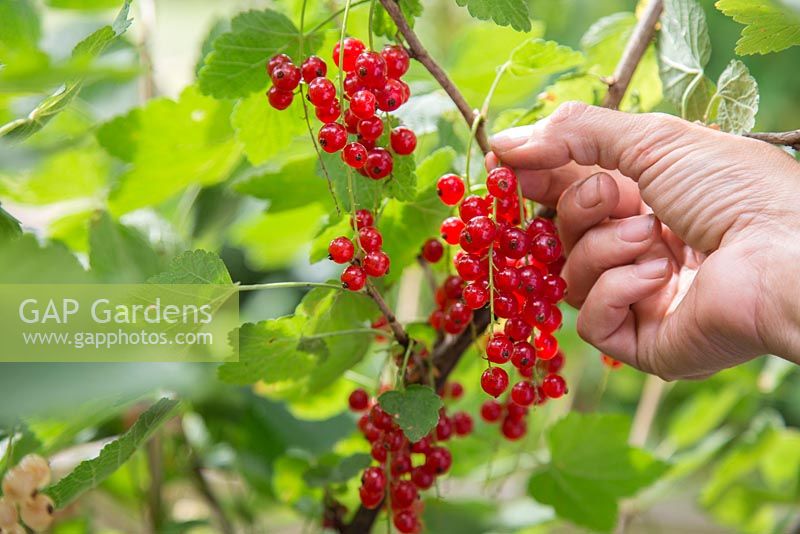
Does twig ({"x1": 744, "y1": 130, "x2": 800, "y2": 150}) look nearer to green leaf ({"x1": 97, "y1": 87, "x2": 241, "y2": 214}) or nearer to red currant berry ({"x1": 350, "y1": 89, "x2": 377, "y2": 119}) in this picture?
red currant berry ({"x1": 350, "y1": 89, "x2": 377, "y2": 119})

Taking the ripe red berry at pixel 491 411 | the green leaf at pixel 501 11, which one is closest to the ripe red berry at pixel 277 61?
the green leaf at pixel 501 11

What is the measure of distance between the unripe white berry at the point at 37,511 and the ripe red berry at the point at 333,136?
0.27 m

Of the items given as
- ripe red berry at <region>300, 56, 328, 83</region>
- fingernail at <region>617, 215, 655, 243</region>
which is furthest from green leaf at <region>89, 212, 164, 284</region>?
fingernail at <region>617, 215, 655, 243</region>

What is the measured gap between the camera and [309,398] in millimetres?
753

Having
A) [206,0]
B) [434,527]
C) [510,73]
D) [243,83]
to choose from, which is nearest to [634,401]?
[434,527]

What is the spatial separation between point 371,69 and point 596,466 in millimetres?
429

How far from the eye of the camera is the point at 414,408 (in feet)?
1.66

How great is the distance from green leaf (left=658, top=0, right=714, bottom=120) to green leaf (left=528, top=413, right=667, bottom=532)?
28 centimetres

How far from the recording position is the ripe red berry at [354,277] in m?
0.48

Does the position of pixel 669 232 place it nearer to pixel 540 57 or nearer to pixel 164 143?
pixel 540 57

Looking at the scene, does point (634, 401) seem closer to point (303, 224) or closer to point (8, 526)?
point (303, 224)

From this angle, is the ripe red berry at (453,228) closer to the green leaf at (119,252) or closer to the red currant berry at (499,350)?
the red currant berry at (499,350)

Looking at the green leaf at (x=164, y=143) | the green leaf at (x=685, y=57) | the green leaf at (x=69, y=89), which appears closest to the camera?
the green leaf at (x=69, y=89)

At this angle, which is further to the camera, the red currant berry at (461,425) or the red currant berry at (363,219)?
the red currant berry at (461,425)
